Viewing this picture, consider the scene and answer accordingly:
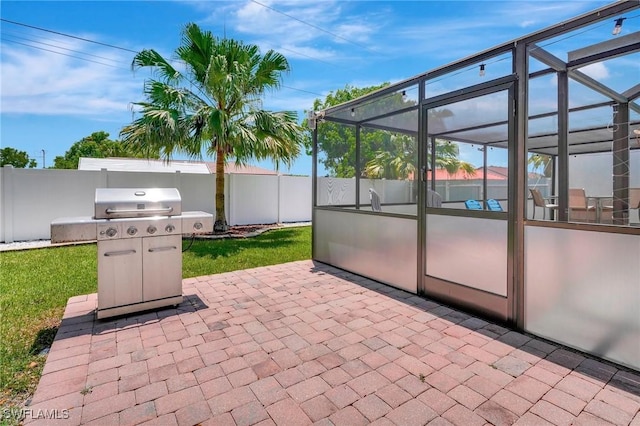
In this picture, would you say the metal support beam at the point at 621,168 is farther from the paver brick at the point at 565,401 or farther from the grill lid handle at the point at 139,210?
the grill lid handle at the point at 139,210

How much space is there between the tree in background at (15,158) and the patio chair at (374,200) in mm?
31227

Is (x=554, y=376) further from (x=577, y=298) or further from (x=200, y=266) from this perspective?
(x=200, y=266)

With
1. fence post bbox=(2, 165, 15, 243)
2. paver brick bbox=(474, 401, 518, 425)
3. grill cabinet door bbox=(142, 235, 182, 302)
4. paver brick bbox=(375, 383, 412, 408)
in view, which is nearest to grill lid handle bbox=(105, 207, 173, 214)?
grill cabinet door bbox=(142, 235, 182, 302)

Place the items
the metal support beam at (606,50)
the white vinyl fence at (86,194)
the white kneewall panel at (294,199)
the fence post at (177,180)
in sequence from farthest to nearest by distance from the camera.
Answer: the white kneewall panel at (294,199)
the fence post at (177,180)
the white vinyl fence at (86,194)
the metal support beam at (606,50)

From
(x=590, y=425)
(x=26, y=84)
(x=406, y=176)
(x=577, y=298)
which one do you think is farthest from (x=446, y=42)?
(x=26, y=84)

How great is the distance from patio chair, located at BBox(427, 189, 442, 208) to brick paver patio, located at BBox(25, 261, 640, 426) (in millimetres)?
1181

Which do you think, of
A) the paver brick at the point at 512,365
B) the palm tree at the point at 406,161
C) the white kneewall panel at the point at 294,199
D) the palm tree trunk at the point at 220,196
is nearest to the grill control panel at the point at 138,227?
the palm tree at the point at 406,161

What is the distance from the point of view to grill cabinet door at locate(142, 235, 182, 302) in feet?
10.7

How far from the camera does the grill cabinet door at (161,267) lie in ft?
10.7

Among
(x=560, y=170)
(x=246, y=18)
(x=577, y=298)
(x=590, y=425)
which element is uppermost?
(x=246, y=18)

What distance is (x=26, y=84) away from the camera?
7926 millimetres

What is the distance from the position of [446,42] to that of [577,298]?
4.63m

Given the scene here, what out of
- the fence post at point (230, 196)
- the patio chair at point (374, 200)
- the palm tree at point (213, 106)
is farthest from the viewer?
the fence post at point (230, 196)

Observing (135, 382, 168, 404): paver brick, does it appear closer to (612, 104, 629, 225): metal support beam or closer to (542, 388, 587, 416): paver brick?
(542, 388, 587, 416): paver brick
